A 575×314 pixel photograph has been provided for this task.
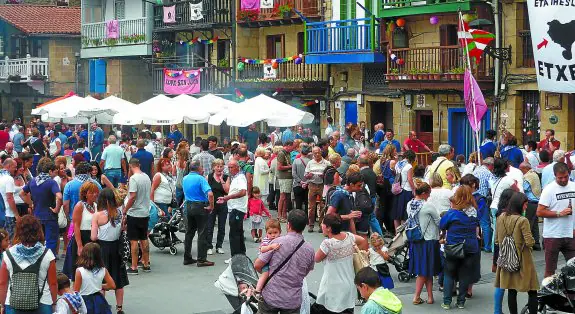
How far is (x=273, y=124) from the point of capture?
81.7 ft

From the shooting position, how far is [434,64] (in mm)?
27453

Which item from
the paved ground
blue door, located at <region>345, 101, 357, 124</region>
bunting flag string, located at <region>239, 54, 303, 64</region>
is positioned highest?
bunting flag string, located at <region>239, 54, 303, 64</region>

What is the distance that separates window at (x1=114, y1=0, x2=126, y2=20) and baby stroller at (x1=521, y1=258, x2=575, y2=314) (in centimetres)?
3676

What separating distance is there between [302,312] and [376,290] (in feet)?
6.61

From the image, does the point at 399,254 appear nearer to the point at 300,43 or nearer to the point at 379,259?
the point at 379,259

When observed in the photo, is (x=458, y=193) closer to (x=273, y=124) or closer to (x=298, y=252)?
(x=298, y=252)

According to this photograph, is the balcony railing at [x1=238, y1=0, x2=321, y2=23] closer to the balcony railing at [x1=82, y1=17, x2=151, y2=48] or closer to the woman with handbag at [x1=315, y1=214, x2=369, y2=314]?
the balcony railing at [x1=82, y1=17, x2=151, y2=48]

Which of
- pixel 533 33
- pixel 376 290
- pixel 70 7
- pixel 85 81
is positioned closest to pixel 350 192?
pixel 376 290

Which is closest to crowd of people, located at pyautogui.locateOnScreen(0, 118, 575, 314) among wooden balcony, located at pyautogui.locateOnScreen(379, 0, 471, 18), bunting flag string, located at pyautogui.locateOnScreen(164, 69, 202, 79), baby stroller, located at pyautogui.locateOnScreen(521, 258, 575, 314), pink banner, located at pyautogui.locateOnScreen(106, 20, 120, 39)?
baby stroller, located at pyautogui.locateOnScreen(521, 258, 575, 314)

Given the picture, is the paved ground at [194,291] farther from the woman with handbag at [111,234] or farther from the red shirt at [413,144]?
the red shirt at [413,144]

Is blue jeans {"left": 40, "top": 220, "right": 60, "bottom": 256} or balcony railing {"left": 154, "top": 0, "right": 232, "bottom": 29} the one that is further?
balcony railing {"left": 154, "top": 0, "right": 232, "bottom": 29}

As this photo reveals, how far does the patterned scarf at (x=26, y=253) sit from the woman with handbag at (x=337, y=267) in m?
2.83

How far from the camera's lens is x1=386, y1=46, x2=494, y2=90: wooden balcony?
26.4m

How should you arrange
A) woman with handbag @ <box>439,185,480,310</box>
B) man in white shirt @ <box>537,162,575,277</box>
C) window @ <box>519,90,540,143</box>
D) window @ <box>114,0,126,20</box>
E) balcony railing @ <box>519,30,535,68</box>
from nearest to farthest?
1. man in white shirt @ <box>537,162,575,277</box>
2. woman with handbag @ <box>439,185,480,310</box>
3. window @ <box>519,90,540,143</box>
4. balcony railing @ <box>519,30,535,68</box>
5. window @ <box>114,0,126,20</box>
